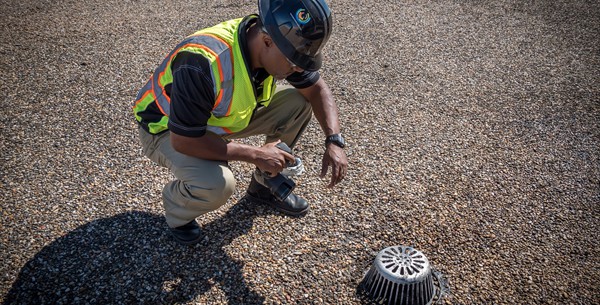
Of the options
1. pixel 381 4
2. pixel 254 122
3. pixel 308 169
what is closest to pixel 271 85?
pixel 254 122

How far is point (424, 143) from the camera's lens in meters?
4.32

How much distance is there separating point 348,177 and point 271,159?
1306 mm

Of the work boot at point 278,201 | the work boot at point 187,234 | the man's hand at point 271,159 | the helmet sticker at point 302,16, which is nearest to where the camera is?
the helmet sticker at point 302,16

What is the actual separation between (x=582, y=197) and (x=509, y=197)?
2.18 ft

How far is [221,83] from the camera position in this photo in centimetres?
259

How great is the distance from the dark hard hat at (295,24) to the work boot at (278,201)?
133 centimetres

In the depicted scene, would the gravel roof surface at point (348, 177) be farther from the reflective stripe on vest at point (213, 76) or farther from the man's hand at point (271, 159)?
the reflective stripe on vest at point (213, 76)

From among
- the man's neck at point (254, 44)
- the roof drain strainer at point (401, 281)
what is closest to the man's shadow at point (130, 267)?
the roof drain strainer at point (401, 281)

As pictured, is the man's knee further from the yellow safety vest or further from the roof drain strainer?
the roof drain strainer

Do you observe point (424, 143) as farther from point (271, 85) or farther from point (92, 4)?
point (92, 4)

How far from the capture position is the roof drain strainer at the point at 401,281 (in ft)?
9.04

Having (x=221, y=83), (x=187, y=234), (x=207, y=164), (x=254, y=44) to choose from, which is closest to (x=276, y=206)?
(x=187, y=234)

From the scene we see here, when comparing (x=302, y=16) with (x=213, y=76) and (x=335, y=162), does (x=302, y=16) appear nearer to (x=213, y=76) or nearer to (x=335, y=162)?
(x=213, y=76)

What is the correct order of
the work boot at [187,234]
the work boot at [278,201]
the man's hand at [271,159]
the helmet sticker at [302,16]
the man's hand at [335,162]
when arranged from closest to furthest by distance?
1. the helmet sticker at [302,16]
2. the man's hand at [271,159]
3. the man's hand at [335,162]
4. the work boot at [187,234]
5. the work boot at [278,201]
